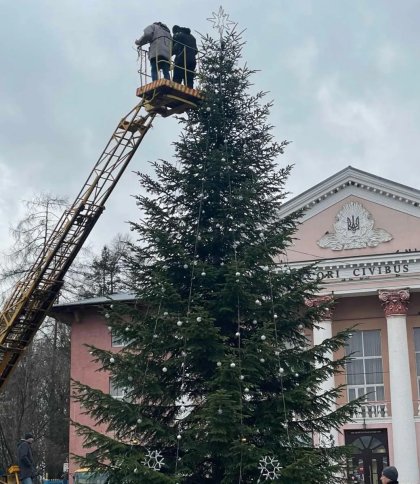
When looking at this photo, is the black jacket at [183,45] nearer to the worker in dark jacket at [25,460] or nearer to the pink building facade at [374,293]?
the worker in dark jacket at [25,460]

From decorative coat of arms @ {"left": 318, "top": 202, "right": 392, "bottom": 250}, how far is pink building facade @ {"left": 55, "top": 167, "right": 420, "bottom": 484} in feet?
0.13

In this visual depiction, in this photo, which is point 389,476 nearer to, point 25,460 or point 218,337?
point 218,337

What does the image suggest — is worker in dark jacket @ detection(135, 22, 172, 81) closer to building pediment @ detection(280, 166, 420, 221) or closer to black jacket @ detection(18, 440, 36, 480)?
black jacket @ detection(18, 440, 36, 480)

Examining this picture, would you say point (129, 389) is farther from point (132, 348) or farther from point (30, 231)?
point (30, 231)

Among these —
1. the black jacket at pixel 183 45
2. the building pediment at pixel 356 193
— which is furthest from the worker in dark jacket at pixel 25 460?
the building pediment at pixel 356 193

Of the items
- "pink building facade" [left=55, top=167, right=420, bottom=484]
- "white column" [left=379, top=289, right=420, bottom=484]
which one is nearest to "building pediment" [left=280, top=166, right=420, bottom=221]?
"pink building facade" [left=55, top=167, right=420, bottom=484]

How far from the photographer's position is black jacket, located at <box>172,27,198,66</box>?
16609 mm

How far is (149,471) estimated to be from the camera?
11.1 m

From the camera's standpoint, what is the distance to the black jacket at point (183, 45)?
54.5 feet

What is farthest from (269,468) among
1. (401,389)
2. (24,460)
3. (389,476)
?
(401,389)

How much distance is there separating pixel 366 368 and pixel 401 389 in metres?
Result: 2.63

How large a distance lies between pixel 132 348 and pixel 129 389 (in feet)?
2.27

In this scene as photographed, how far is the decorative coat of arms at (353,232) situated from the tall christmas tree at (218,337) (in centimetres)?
1850

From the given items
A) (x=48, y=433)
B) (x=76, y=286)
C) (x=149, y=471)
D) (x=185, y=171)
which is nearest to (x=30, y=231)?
(x=76, y=286)
